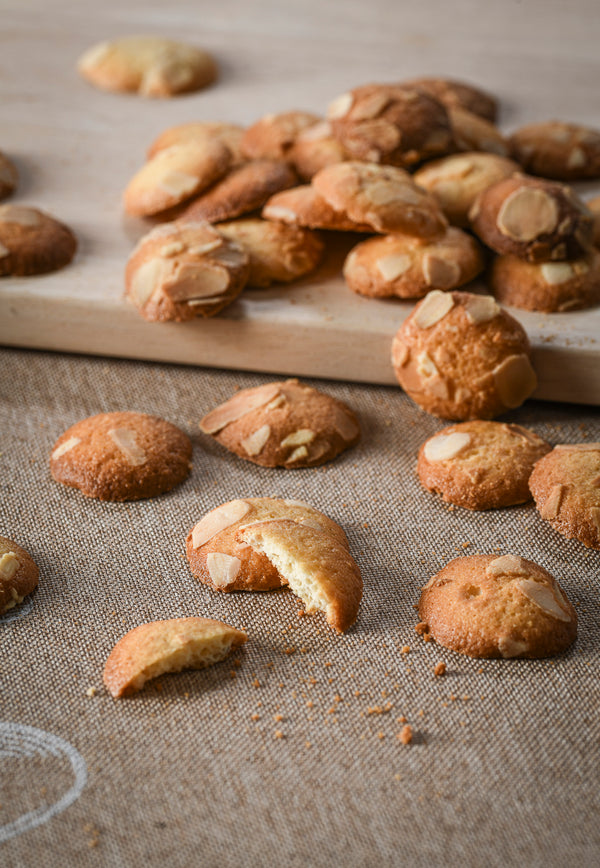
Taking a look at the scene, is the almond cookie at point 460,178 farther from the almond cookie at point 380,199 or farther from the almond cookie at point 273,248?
the almond cookie at point 273,248

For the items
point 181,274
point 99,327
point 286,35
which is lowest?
point 99,327

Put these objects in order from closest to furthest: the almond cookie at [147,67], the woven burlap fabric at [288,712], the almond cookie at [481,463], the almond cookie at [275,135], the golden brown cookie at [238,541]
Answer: the woven burlap fabric at [288,712]
the golden brown cookie at [238,541]
the almond cookie at [481,463]
the almond cookie at [275,135]
the almond cookie at [147,67]

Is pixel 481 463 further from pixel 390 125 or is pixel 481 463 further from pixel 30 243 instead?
pixel 30 243

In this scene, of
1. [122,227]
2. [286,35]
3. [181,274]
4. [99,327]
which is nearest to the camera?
[181,274]

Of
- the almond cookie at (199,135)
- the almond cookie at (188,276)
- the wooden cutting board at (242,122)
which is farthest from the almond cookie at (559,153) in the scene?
the almond cookie at (188,276)

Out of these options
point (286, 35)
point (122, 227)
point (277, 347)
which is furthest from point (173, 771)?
point (286, 35)

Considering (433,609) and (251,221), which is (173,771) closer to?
(433,609)

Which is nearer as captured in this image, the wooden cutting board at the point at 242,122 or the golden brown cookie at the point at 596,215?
the wooden cutting board at the point at 242,122

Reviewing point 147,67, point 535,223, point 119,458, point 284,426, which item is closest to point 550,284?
point 535,223

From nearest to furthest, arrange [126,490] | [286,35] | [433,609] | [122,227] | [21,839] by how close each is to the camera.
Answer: [21,839], [433,609], [126,490], [122,227], [286,35]
